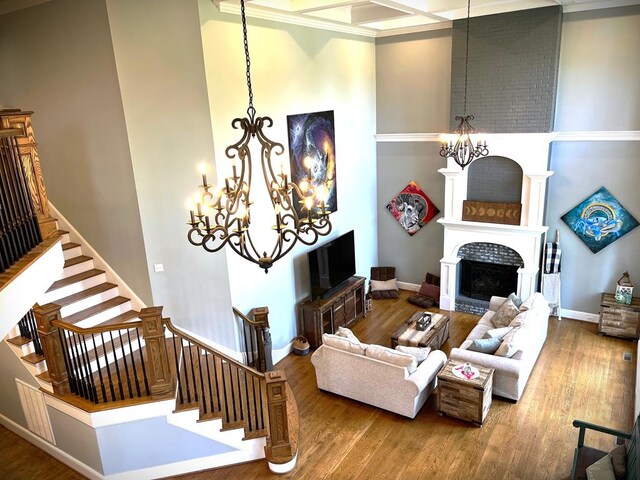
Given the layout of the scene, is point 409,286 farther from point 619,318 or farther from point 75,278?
point 75,278

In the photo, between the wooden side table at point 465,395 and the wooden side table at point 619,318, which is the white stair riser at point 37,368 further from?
the wooden side table at point 619,318

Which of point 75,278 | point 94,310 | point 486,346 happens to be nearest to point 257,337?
point 94,310

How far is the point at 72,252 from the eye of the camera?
270 inches

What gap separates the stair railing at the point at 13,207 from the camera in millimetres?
4090

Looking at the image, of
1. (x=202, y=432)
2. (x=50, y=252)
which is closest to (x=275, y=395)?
(x=202, y=432)

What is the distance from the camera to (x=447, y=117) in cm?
820

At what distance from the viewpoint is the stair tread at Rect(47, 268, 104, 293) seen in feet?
21.0

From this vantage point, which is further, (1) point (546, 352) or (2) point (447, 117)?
(2) point (447, 117)

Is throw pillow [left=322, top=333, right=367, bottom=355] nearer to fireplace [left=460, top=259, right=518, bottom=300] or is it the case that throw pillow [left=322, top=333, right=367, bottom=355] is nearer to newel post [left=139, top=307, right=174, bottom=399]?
newel post [left=139, top=307, right=174, bottom=399]

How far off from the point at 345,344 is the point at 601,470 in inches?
113

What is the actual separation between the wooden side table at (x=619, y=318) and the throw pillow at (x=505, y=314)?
Answer: 57.3 inches

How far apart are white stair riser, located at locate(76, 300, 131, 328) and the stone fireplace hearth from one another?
5.19m

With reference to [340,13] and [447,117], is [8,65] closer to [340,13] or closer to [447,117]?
[340,13]

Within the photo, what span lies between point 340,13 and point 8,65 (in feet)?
15.5
